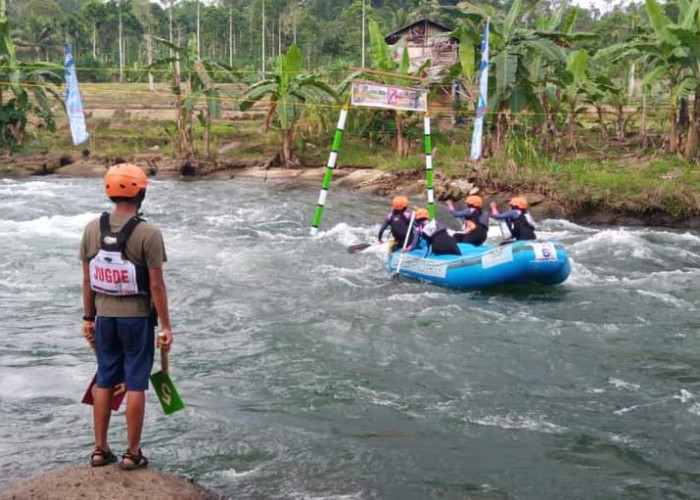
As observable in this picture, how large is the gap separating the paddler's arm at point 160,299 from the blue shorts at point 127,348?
0.10 meters

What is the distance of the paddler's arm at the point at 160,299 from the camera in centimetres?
447

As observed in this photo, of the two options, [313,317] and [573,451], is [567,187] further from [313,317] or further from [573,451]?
[573,451]

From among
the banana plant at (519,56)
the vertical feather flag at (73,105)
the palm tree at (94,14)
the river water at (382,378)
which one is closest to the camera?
the river water at (382,378)

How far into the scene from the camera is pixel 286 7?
5928 cm

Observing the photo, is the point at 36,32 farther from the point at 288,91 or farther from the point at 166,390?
the point at 166,390

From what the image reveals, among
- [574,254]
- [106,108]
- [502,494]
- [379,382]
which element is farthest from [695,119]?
[106,108]

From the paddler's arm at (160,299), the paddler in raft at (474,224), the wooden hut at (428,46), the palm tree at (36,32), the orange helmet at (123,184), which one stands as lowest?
the paddler in raft at (474,224)

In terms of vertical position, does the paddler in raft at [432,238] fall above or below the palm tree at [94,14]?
below

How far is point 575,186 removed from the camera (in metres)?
18.5

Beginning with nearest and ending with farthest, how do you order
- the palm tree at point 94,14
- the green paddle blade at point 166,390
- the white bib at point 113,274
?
1. the white bib at point 113,274
2. the green paddle blade at point 166,390
3. the palm tree at point 94,14

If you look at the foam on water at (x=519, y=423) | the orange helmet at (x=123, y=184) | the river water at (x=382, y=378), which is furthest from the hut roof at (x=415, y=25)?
the orange helmet at (x=123, y=184)

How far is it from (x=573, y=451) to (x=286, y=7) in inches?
2258

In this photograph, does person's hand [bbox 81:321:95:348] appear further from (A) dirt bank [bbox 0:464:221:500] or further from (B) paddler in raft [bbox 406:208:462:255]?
(B) paddler in raft [bbox 406:208:462:255]

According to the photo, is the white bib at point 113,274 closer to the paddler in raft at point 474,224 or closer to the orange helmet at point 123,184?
the orange helmet at point 123,184
